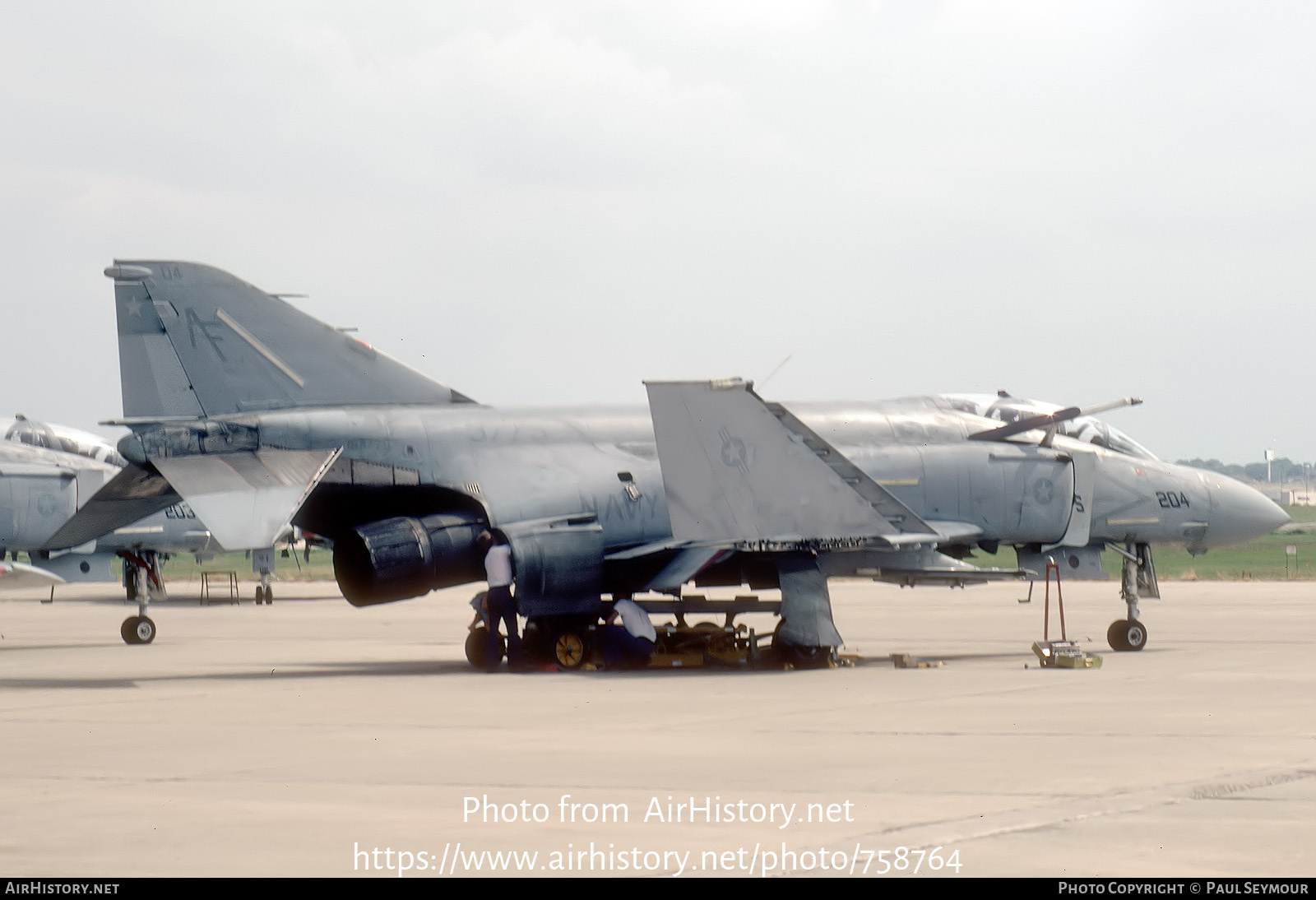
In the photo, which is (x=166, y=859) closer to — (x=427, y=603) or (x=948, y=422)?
(x=948, y=422)

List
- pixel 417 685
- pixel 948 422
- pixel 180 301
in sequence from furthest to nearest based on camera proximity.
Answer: pixel 948 422
pixel 180 301
pixel 417 685

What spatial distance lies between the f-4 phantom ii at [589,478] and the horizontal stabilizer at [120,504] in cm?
4

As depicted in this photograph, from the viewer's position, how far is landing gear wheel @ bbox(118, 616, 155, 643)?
22.5 m

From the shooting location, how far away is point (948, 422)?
1875 centimetres

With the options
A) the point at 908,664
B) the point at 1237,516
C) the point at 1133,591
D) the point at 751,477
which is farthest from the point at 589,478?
the point at 1237,516

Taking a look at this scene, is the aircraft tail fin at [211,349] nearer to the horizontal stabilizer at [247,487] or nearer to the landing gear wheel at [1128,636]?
the horizontal stabilizer at [247,487]

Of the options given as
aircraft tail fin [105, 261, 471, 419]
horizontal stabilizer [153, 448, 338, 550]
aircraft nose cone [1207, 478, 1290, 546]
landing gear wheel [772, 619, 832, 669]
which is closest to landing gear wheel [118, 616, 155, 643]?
aircraft tail fin [105, 261, 471, 419]

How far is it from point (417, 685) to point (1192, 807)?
9101 millimetres

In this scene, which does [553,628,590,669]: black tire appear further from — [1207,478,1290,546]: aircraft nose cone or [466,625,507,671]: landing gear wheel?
[1207,478,1290,546]: aircraft nose cone

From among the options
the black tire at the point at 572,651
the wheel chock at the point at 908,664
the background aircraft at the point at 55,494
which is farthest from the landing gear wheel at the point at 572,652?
the background aircraft at the point at 55,494

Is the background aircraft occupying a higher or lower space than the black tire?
higher

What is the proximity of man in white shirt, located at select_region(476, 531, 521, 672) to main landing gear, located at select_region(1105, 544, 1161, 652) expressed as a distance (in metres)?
7.20

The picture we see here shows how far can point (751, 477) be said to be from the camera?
16156mm
